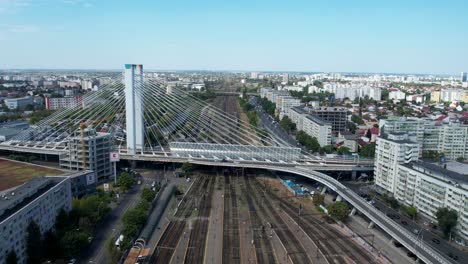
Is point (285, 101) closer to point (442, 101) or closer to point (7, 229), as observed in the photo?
point (442, 101)

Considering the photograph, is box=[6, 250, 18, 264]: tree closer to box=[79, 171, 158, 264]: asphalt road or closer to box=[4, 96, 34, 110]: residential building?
box=[79, 171, 158, 264]: asphalt road

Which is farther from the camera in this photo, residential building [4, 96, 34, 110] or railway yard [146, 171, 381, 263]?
residential building [4, 96, 34, 110]

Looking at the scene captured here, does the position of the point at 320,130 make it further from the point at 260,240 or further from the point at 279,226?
the point at 260,240

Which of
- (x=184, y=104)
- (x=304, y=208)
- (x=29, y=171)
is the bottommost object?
(x=304, y=208)

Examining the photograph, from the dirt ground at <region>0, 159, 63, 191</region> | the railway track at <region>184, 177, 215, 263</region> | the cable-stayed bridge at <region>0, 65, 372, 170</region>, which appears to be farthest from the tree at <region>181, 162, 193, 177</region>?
the dirt ground at <region>0, 159, 63, 191</region>

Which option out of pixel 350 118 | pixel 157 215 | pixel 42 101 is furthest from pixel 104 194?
pixel 42 101

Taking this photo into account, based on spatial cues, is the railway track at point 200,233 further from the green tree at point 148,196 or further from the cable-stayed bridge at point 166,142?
the cable-stayed bridge at point 166,142
